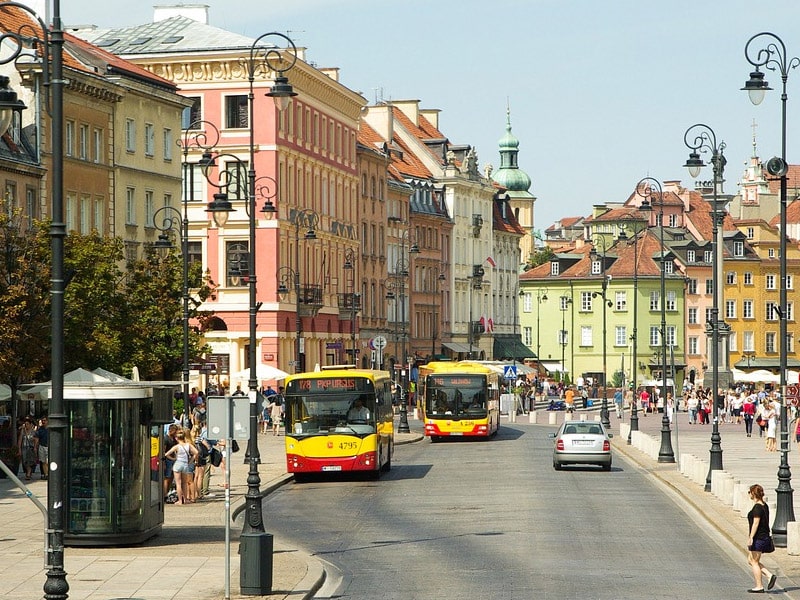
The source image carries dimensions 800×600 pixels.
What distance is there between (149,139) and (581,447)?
31701mm

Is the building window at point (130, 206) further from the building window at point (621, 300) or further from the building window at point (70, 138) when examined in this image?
the building window at point (621, 300)

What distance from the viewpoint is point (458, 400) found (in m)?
61.5

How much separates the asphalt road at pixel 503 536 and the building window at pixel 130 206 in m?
25.9

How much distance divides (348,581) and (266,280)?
62705 mm

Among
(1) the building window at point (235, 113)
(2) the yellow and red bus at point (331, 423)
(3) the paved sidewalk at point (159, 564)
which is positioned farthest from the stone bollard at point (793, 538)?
(1) the building window at point (235, 113)

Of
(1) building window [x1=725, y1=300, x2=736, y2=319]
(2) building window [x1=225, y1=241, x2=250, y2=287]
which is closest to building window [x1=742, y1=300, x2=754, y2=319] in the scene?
(1) building window [x1=725, y1=300, x2=736, y2=319]

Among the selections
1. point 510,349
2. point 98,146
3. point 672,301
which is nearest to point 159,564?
point 98,146

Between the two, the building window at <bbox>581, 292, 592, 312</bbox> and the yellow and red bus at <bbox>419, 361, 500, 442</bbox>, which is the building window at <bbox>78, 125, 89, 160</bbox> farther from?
the building window at <bbox>581, 292, 592, 312</bbox>

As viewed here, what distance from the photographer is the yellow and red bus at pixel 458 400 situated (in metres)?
60.8

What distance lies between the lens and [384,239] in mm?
111625

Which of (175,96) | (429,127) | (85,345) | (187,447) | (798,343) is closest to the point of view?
(187,447)

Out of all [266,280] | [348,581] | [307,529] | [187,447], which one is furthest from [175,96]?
[348,581]

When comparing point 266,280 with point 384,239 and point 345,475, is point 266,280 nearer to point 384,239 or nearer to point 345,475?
point 384,239

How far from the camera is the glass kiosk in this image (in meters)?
25.3
